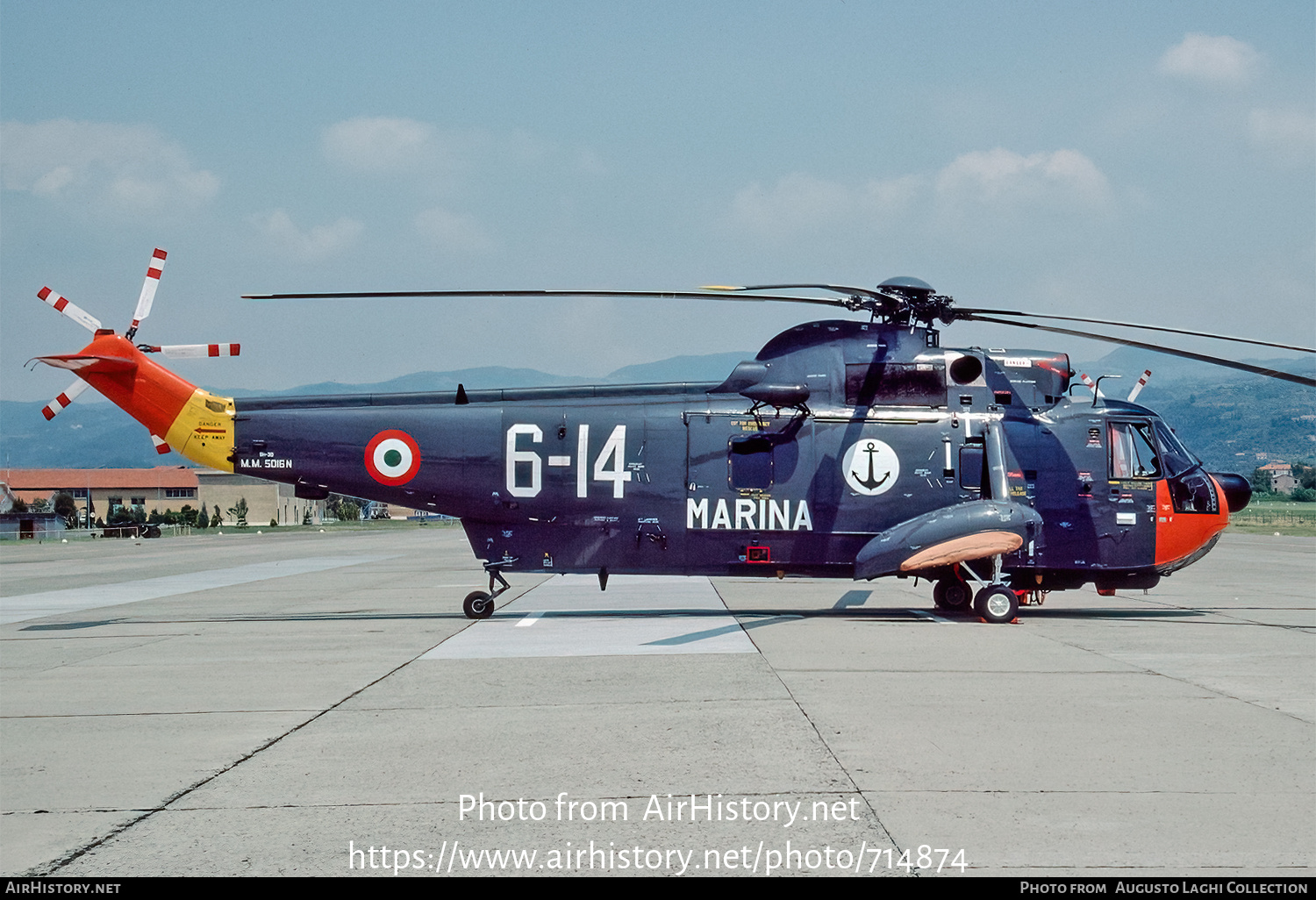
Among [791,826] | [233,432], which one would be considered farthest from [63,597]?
[791,826]

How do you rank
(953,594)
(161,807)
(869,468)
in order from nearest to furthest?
(161,807), (869,468), (953,594)

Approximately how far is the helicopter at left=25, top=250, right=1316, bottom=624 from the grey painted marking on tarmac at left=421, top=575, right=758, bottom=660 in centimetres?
81

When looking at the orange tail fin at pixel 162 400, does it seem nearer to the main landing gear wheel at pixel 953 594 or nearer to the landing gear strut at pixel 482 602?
the landing gear strut at pixel 482 602

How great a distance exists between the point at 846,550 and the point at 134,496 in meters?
178

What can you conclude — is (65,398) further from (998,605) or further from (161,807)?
(998,605)

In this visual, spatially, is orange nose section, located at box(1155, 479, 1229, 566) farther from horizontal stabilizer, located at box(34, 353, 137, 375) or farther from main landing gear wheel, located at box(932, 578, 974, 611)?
horizontal stabilizer, located at box(34, 353, 137, 375)

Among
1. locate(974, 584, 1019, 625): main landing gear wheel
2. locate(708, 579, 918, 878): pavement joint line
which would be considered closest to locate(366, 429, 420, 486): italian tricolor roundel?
locate(708, 579, 918, 878): pavement joint line

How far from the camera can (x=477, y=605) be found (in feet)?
54.2

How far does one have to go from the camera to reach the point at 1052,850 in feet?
17.4

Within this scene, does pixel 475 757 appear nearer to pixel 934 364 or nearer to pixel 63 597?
pixel 934 364

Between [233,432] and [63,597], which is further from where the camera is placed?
[63,597]

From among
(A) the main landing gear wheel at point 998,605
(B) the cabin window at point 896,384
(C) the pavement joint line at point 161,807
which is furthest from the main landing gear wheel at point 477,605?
(A) the main landing gear wheel at point 998,605

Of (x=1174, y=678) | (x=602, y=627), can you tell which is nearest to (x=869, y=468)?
(x=602, y=627)

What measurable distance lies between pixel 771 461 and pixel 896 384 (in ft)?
7.29
